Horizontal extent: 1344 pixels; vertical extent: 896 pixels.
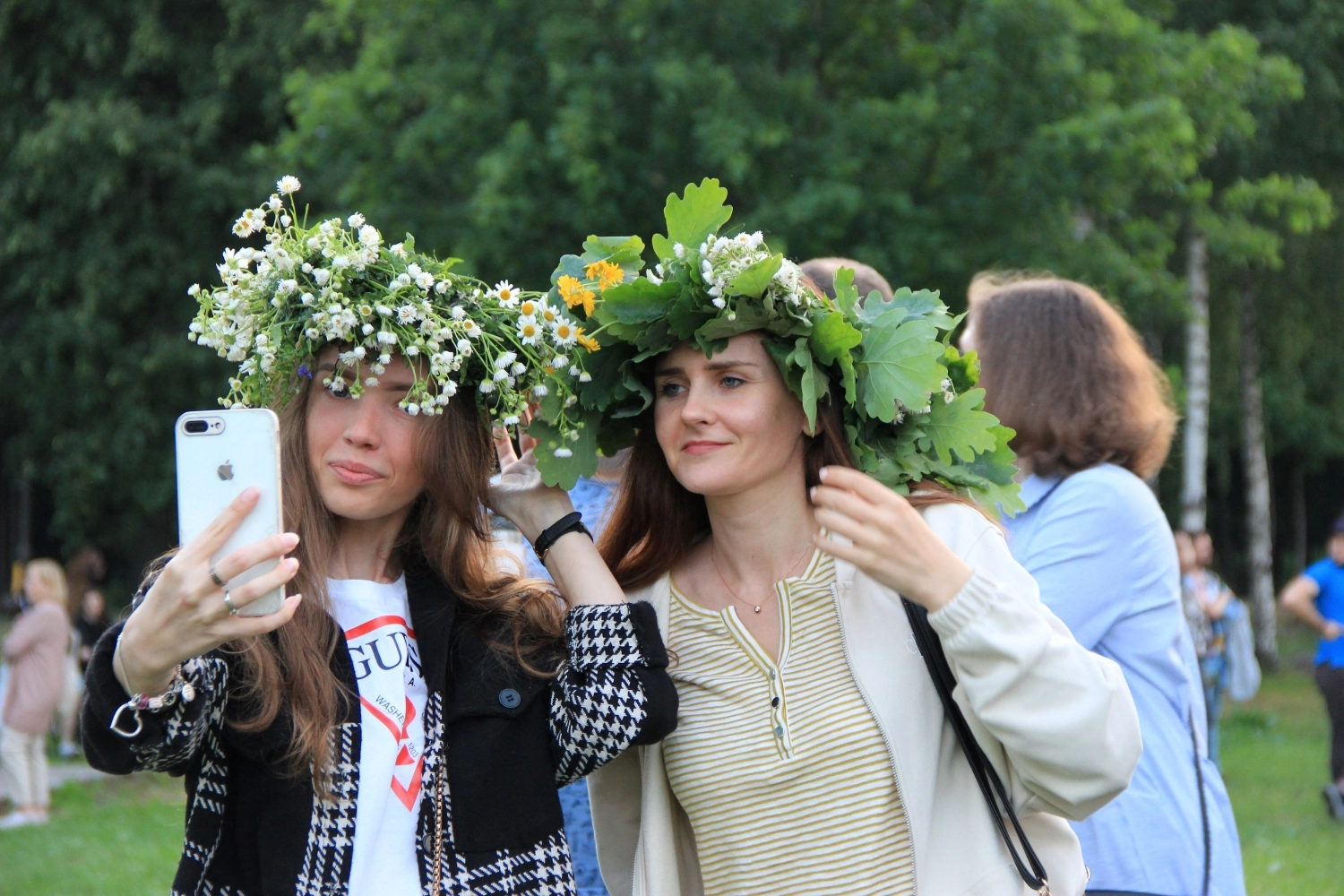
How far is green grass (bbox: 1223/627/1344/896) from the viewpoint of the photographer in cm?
818

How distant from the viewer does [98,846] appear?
944 cm

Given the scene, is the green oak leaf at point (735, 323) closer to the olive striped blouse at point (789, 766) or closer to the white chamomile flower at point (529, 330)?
the white chamomile flower at point (529, 330)

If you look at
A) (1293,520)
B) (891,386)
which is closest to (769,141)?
(891,386)

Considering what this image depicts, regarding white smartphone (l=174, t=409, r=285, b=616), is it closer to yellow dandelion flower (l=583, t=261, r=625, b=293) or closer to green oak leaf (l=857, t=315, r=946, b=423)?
yellow dandelion flower (l=583, t=261, r=625, b=293)

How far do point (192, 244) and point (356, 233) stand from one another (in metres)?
16.3

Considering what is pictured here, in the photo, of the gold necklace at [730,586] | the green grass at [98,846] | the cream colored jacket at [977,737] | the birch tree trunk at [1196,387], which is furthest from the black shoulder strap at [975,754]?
the birch tree trunk at [1196,387]

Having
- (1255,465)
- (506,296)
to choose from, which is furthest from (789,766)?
(1255,465)

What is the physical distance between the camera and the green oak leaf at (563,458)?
8.93ft

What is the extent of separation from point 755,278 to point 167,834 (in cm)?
881

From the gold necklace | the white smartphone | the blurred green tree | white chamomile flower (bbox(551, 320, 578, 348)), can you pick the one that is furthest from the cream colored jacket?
the blurred green tree

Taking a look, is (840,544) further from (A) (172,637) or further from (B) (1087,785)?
(A) (172,637)

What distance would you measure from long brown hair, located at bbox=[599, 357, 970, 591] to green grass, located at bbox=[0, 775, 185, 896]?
19.8ft

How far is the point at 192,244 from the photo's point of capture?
17750mm

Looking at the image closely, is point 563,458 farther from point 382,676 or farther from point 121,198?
point 121,198
